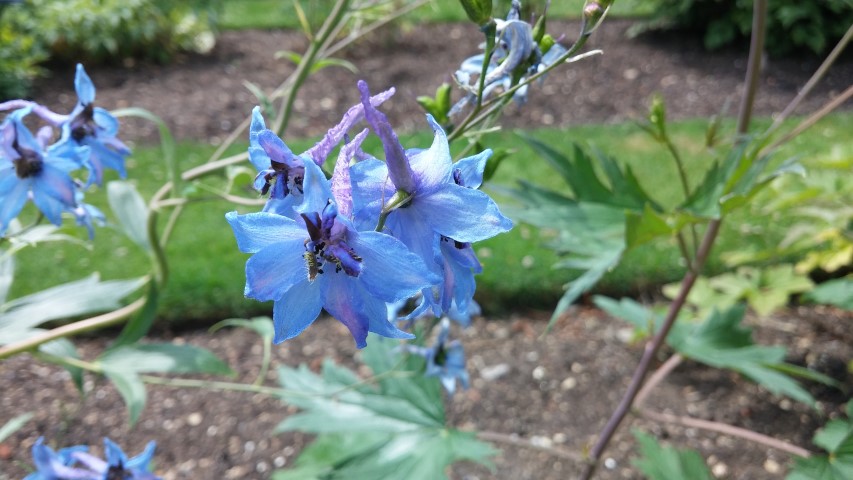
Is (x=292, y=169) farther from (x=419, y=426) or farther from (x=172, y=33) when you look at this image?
(x=172, y=33)

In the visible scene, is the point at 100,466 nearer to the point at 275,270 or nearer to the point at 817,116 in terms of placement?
the point at 275,270

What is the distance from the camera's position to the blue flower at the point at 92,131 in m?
0.86

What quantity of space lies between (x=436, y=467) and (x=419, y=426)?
125 mm

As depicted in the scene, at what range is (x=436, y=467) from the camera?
1200 millimetres

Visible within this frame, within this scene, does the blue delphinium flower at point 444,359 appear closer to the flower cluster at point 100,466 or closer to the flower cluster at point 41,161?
the flower cluster at point 100,466

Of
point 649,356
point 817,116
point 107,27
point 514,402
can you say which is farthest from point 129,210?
point 107,27

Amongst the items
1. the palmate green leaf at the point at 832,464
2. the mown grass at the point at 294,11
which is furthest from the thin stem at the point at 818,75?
the mown grass at the point at 294,11

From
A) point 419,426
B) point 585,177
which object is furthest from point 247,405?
point 585,177

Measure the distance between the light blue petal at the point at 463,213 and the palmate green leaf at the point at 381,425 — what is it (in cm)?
73

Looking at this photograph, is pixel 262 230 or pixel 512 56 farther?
pixel 512 56

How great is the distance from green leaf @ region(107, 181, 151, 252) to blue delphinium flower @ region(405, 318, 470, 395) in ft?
1.55

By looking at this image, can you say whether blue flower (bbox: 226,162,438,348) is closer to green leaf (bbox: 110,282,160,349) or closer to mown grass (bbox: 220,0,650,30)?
green leaf (bbox: 110,282,160,349)

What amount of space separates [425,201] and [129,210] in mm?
741

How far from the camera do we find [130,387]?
111 centimetres
